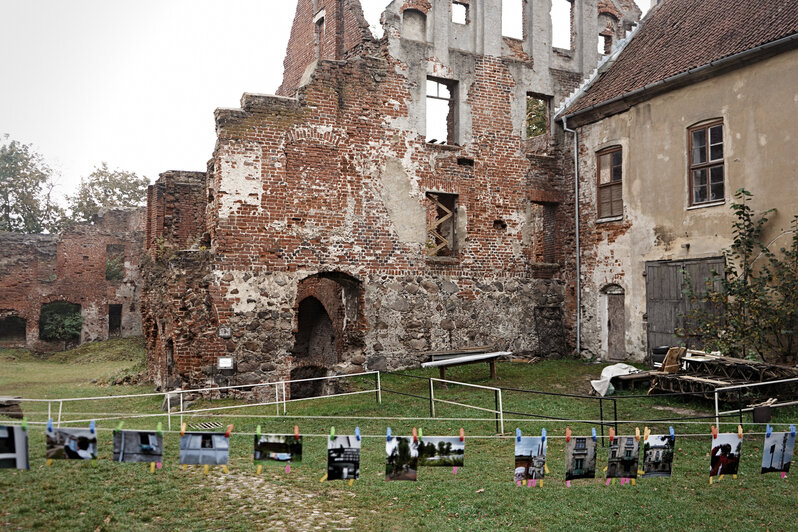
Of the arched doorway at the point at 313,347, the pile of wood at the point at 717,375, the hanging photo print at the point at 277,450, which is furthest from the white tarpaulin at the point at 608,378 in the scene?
the hanging photo print at the point at 277,450

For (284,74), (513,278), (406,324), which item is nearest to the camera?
(406,324)

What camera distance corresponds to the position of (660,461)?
22.6 feet

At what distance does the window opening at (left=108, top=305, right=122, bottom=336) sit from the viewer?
33875mm

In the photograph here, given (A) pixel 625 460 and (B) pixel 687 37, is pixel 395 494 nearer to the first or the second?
(A) pixel 625 460

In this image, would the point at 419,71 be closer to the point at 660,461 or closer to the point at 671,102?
the point at 671,102

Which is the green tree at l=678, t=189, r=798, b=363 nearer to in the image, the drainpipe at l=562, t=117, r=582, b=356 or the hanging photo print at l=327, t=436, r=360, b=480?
the drainpipe at l=562, t=117, r=582, b=356

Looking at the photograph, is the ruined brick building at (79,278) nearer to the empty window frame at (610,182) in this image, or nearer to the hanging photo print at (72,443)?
the empty window frame at (610,182)

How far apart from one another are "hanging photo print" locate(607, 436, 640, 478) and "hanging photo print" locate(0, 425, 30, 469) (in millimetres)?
5493

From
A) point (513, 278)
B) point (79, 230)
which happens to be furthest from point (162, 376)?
point (79, 230)

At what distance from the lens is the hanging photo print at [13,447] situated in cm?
577

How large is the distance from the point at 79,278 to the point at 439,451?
99.4 ft

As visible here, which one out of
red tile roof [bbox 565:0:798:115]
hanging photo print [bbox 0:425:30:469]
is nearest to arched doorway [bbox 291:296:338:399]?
red tile roof [bbox 565:0:798:115]

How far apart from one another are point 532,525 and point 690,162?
11304 mm

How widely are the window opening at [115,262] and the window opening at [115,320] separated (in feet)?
4.92
